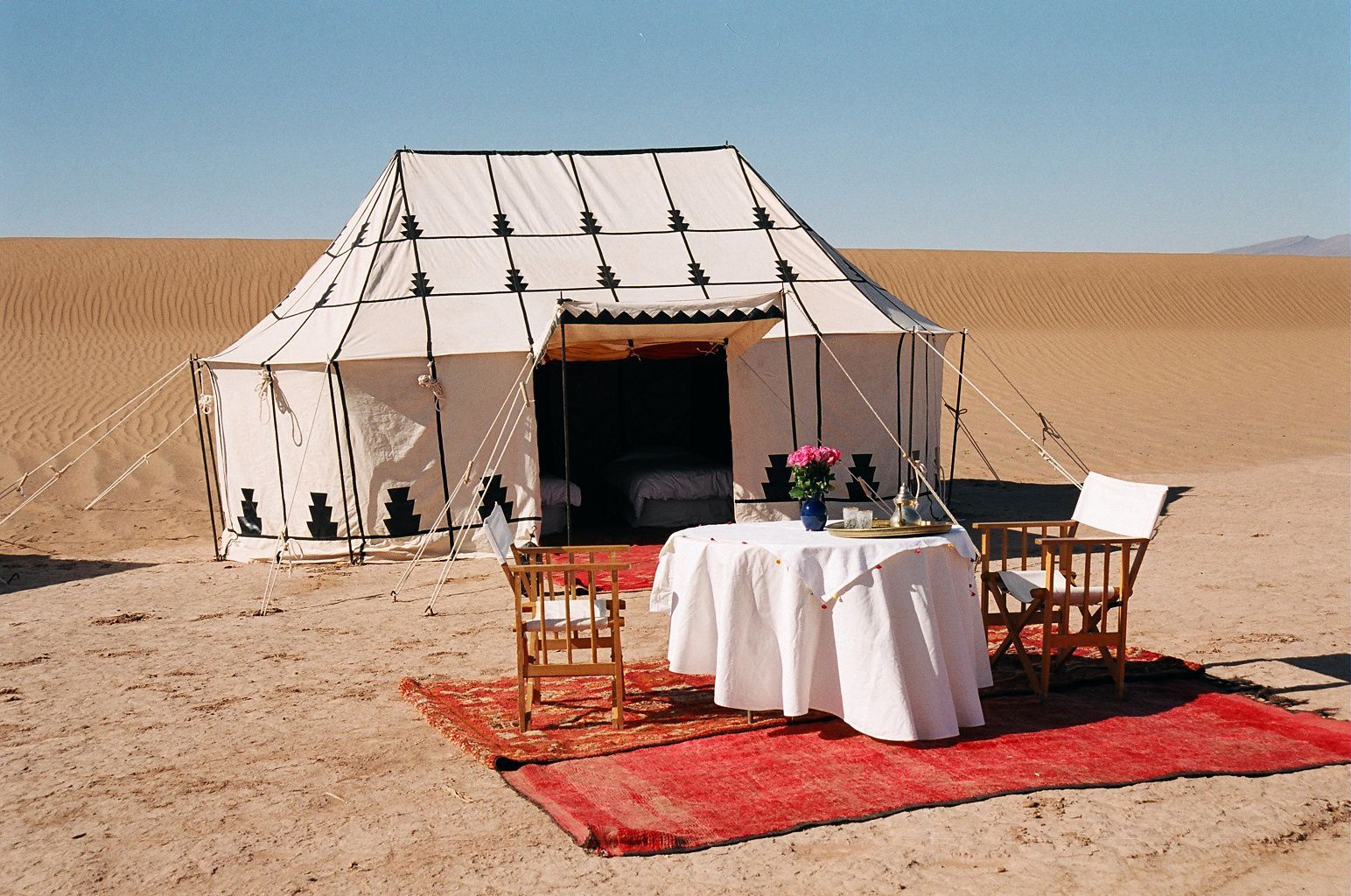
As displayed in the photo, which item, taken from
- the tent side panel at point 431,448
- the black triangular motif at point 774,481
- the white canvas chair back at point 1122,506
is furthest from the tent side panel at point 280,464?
the white canvas chair back at point 1122,506

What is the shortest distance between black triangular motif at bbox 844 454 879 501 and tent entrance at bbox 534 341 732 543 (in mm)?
967

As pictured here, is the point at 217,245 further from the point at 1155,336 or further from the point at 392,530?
the point at 392,530

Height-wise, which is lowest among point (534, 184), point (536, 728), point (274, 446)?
point (536, 728)

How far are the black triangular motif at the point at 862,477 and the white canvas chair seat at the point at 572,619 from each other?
4.65 m

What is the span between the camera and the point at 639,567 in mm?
8203

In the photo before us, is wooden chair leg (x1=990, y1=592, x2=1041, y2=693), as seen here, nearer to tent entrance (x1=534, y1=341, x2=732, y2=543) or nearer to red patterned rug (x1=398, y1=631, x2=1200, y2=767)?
red patterned rug (x1=398, y1=631, x2=1200, y2=767)

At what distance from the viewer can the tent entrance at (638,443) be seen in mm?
9656

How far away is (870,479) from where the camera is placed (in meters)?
9.33

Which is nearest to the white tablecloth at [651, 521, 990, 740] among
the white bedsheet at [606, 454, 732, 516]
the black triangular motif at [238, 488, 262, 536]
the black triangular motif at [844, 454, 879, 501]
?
the black triangular motif at [844, 454, 879, 501]

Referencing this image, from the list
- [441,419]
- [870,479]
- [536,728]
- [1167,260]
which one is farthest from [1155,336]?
[536,728]

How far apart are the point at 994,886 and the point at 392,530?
636 centimetres

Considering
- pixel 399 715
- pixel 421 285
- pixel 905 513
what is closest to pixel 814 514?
pixel 905 513

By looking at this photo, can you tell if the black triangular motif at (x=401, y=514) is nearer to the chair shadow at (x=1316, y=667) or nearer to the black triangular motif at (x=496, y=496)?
the black triangular motif at (x=496, y=496)

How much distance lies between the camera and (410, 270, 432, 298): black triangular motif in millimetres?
9164
